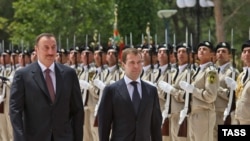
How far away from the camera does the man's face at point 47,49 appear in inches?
333

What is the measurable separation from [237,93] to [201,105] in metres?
1.07

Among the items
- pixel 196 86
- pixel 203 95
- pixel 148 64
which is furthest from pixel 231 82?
pixel 148 64

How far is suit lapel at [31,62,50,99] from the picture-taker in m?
8.50

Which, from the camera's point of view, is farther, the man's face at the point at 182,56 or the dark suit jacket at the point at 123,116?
the man's face at the point at 182,56

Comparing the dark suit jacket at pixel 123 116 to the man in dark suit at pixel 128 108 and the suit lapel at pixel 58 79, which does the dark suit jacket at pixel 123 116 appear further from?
the suit lapel at pixel 58 79

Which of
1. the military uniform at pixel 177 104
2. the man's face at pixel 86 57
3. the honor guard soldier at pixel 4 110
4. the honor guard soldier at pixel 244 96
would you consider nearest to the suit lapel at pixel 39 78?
the honor guard soldier at pixel 244 96

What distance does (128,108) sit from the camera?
28.2ft

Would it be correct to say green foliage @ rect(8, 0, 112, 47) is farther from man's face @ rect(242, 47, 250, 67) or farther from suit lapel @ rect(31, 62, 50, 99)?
suit lapel @ rect(31, 62, 50, 99)

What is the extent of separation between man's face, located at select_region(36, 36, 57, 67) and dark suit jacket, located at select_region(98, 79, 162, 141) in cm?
62

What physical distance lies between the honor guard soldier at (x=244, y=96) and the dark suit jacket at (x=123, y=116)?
10.8 ft

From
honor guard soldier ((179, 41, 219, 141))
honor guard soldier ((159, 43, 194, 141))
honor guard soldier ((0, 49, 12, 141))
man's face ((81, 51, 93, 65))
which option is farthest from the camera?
honor guard soldier ((0, 49, 12, 141))

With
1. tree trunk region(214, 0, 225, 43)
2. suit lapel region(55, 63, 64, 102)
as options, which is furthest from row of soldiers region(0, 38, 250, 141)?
tree trunk region(214, 0, 225, 43)

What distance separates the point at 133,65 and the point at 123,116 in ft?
1.61

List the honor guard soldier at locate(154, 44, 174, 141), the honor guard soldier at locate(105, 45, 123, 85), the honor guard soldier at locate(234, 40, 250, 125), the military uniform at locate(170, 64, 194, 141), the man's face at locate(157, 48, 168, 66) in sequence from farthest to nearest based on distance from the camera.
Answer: the honor guard soldier at locate(105, 45, 123, 85) → the man's face at locate(157, 48, 168, 66) → the honor guard soldier at locate(154, 44, 174, 141) → the military uniform at locate(170, 64, 194, 141) → the honor guard soldier at locate(234, 40, 250, 125)
